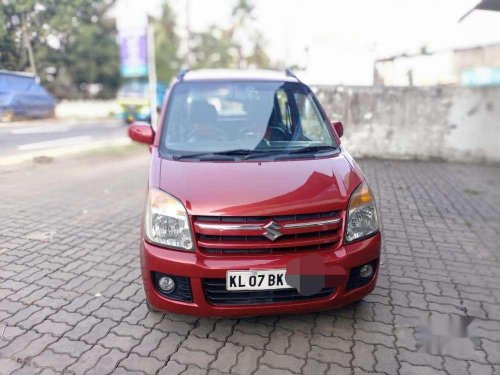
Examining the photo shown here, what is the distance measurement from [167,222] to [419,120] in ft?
25.3

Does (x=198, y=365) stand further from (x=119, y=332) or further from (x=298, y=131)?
(x=298, y=131)

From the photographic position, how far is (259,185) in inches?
100.0

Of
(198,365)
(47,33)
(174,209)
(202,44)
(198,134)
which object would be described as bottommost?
(198,365)

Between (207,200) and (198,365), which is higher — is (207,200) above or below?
above

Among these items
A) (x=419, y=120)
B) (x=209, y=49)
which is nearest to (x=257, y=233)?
(x=419, y=120)

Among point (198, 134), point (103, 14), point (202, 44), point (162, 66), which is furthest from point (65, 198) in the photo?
point (202, 44)

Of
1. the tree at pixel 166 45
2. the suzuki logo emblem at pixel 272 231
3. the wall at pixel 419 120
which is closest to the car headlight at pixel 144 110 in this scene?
the wall at pixel 419 120

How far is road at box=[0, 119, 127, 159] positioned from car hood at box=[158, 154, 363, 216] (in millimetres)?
4106

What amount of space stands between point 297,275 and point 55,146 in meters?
10.6

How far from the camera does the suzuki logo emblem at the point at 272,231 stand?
2.37 m

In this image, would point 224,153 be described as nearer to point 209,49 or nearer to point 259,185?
point 259,185

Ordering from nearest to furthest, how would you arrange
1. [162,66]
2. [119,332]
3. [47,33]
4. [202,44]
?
[119,332]
[47,33]
[162,66]
[202,44]

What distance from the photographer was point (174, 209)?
2471 millimetres

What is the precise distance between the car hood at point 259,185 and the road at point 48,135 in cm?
411
